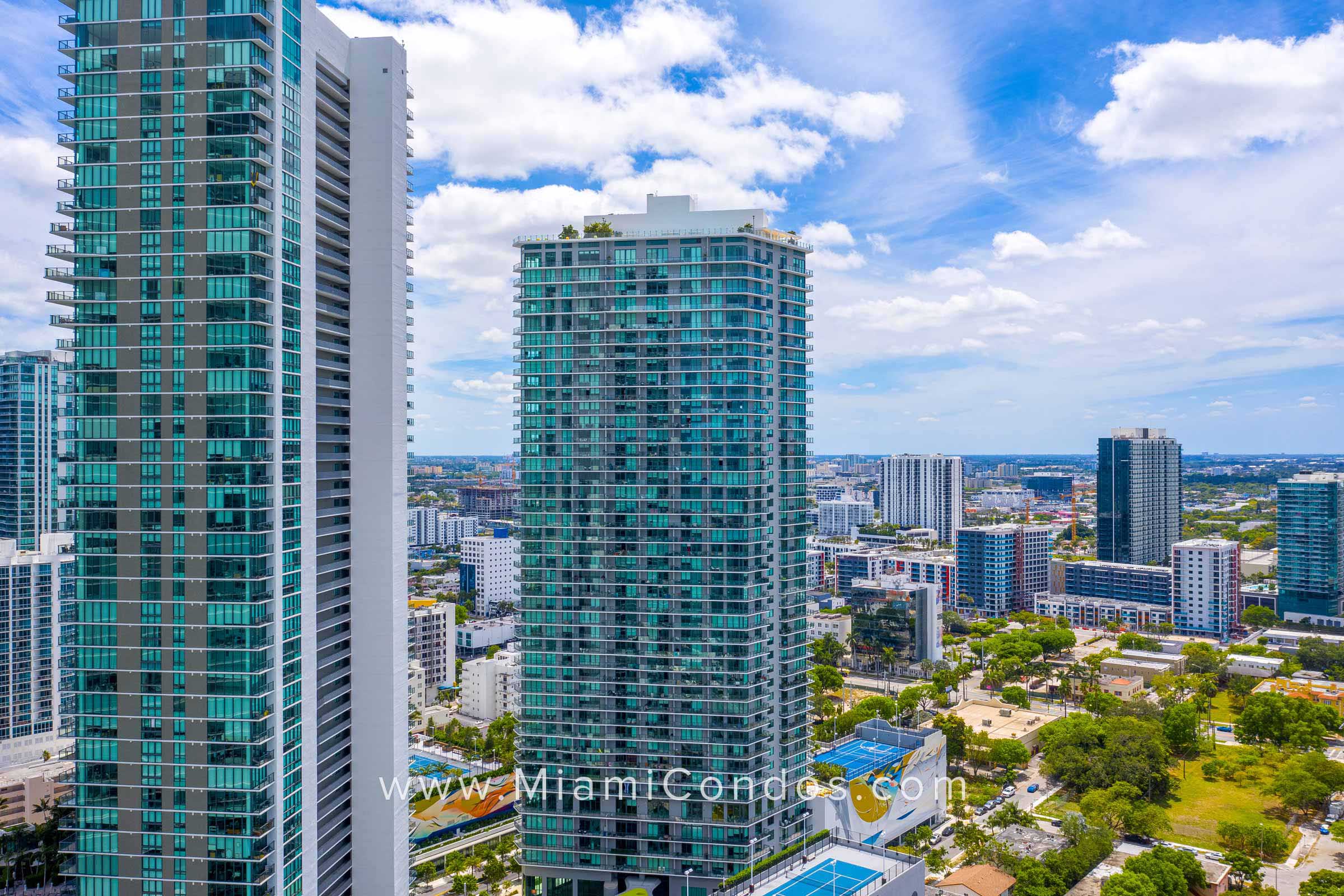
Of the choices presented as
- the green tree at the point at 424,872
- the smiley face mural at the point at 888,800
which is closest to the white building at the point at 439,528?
the green tree at the point at 424,872

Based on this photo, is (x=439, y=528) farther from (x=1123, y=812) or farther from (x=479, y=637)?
(x=1123, y=812)

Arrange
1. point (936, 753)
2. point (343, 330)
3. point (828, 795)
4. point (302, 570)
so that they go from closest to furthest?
1. point (302, 570)
2. point (343, 330)
3. point (828, 795)
4. point (936, 753)

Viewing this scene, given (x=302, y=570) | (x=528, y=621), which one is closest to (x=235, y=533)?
(x=302, y=570)

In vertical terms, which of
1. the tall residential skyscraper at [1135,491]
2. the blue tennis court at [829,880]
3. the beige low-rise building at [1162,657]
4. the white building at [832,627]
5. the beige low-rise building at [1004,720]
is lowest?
the beige low-rise building at [1004,720]

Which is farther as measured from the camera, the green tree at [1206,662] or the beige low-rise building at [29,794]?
the green tree at [1206,662]

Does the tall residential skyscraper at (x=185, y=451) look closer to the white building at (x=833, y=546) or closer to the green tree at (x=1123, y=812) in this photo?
the green tree at (x=1123, y=812)

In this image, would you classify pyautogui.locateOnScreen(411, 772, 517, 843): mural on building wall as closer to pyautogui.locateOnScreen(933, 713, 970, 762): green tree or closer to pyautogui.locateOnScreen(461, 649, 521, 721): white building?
pyautogui.locateOnScreen(461, 649, 521, 721): white building

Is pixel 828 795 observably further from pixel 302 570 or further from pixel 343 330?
pixel 343 330
